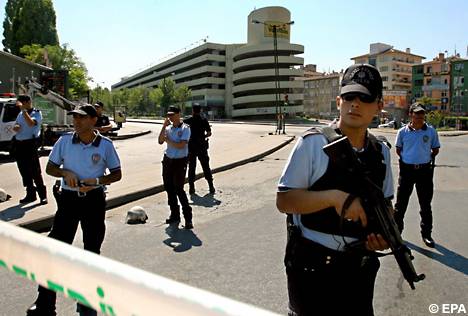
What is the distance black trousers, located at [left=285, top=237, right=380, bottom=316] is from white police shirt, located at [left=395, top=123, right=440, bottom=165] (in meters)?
3.89

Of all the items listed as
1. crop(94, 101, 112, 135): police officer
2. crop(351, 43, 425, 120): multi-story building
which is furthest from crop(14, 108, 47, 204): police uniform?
crop(351, 43, 425, 120): multi-story building

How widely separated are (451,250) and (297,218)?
12.8 ft

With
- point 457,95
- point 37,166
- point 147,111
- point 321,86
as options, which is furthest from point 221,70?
point 37,166

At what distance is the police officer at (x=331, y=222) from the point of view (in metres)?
1.93

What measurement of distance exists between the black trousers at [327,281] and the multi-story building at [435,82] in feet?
322

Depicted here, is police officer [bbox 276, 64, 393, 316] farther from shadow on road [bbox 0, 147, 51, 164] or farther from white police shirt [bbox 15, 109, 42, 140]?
shadow on road [bbox 0, 147, 51, 164]

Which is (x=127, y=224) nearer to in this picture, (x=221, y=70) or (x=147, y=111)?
(x=221, y=70)

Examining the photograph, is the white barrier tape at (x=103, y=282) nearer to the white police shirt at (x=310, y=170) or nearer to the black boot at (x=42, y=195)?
the white police shirt at (x=310, y=170)

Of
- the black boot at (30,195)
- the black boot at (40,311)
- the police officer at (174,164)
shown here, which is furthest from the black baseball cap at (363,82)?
the black boot at (30,195)

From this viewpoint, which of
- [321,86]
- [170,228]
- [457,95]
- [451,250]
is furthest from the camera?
[321,86]

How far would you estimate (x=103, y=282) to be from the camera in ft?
3.49

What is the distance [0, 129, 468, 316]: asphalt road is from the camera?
12.3 feet

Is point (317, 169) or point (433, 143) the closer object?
point (317, 169)

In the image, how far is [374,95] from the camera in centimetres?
202
